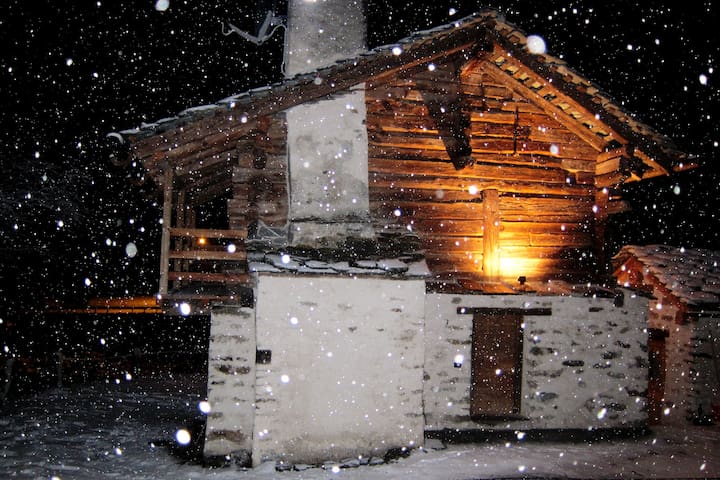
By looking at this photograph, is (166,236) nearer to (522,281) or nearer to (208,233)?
(208,233)

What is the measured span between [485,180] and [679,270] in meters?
5.98

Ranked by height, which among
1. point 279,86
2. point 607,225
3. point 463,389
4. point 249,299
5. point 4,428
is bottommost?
point 4,428

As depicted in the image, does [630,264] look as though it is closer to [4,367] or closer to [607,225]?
[607,225]

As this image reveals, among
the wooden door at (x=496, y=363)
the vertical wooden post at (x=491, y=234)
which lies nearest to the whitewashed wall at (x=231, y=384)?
the wooden door at (x=496, y=363)

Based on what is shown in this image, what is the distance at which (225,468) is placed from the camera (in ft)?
22.8

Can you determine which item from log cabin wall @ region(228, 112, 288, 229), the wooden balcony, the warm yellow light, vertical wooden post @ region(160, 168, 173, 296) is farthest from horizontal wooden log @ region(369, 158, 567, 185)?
vertical wooden post @ region(160, 168, 173, 296)

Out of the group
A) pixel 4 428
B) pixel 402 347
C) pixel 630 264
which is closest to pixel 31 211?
pixel 4 428

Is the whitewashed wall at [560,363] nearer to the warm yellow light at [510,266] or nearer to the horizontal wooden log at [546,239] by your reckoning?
the warm yellow light at [510,266]

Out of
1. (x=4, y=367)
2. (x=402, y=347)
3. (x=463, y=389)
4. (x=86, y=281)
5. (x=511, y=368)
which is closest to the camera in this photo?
(x=402, y=347)

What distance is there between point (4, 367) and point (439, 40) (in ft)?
41.7

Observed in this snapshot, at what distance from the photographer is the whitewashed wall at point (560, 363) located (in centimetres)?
812

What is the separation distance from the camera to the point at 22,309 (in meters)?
16.1

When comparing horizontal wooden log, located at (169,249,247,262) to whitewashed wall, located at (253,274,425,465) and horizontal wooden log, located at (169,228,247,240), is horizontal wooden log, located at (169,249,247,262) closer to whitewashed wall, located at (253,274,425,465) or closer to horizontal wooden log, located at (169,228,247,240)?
horizontal wooden log, located at (169,228,247,240)

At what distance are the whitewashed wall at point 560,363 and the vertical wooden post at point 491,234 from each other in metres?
0.60
